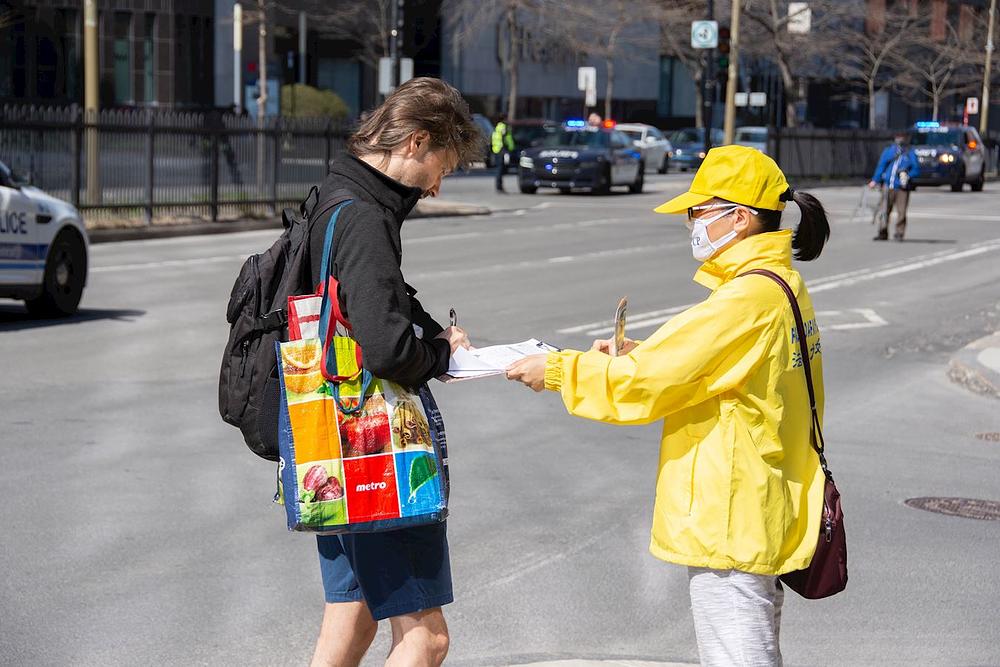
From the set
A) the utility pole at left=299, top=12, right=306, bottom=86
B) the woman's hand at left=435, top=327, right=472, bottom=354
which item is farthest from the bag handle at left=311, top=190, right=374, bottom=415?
the utility pole at left=299, top=12, right=306, bottom=86

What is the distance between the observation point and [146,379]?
1043 centimetres

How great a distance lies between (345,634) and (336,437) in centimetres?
62

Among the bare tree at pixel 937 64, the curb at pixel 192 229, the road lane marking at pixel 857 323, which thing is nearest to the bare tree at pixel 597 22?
the bare tree at pixel 937 64

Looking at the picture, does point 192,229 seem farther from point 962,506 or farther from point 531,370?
point 531,370

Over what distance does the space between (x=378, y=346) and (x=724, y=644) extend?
1032 mm

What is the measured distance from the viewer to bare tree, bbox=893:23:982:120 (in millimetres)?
67438

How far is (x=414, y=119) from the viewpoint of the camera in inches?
141

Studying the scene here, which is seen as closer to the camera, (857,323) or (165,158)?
(857,323)

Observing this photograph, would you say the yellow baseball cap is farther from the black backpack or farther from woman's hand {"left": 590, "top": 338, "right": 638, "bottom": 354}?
the black backpack

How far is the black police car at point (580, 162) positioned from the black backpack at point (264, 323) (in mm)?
33776

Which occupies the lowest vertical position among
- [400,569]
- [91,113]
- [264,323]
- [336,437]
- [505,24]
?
[400,569]

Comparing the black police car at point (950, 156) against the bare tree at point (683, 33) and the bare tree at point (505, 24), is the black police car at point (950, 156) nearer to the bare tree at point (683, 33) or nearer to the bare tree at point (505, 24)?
the bare tree at point (683, 33)

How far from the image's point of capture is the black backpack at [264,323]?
352 cm

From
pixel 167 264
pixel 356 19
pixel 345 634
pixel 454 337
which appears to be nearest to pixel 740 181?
pixel 454 337
